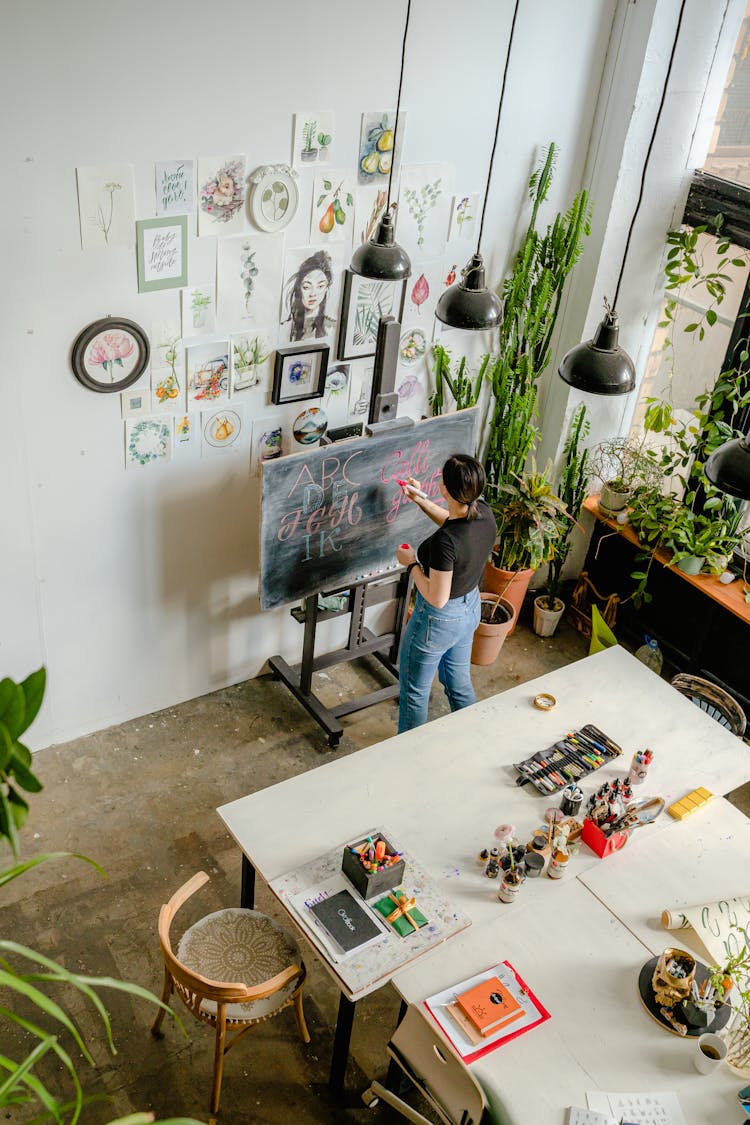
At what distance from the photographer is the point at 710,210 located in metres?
5.25

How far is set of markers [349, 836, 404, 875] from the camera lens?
3.39 meters

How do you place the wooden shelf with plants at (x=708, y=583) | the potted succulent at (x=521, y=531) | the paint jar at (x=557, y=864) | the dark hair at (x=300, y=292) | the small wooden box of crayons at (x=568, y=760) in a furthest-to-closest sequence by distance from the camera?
the potted succulent at (x=521, y=531)
the wooden shelf with plants at (x=708, y=583)
the dark hair at (x=300, y=292)
the small wooden box of crayons at (x=568, y=760)
the paint jar at (x=557, y=864)

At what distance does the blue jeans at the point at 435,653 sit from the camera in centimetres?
453

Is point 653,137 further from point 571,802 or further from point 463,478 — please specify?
point 571,802

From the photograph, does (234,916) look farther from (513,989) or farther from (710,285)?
(710,285)

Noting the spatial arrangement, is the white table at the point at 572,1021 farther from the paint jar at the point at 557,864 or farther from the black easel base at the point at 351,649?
the black easel base at the point at 351,649

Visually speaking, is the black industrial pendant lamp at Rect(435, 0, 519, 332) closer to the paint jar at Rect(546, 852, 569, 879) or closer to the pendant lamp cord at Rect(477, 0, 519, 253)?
the pendant lamp cord at Rect(477, 0, 519, 253)

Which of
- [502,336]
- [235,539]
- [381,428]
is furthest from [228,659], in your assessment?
[502,336]

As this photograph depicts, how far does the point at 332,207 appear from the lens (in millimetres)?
4438

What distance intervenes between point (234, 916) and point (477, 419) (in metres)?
2.68

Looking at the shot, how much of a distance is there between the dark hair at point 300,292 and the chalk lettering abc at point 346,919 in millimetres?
2473

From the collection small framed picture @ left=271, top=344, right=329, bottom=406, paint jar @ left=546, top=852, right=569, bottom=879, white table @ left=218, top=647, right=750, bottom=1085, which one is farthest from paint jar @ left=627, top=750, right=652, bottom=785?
small framed picture @ left=271, top=344, right=329, bottom=406

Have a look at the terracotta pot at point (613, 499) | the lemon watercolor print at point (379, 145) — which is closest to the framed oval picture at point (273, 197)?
the lemon watercolor print at point (379, 145)

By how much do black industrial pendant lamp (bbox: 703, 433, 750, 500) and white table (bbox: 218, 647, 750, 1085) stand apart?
4.41 feet
